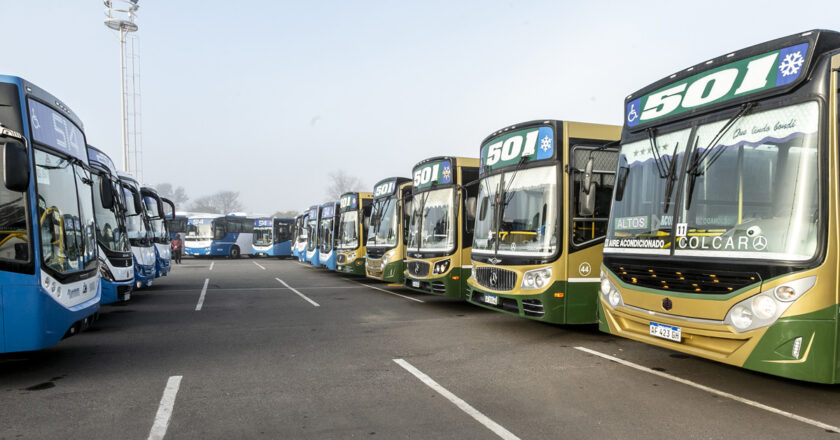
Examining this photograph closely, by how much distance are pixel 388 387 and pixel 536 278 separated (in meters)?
3.07

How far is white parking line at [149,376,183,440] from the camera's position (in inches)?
165

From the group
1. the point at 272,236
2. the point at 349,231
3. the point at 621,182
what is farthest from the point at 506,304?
the point at 272,236

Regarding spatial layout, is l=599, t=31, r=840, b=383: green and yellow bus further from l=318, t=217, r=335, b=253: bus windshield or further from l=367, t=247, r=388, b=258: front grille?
l=318, t=217, r=335, b=253: bus windshield

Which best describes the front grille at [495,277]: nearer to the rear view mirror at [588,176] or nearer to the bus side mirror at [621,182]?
the rear view mirror at [588,176]

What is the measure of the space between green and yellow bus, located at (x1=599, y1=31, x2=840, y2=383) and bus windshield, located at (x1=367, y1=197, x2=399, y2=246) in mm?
9092

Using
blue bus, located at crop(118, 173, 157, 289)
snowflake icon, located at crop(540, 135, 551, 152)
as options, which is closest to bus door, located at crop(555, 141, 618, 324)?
snowflake icon, located at crop(540, 135, 551, 152)

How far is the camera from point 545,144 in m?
7.84

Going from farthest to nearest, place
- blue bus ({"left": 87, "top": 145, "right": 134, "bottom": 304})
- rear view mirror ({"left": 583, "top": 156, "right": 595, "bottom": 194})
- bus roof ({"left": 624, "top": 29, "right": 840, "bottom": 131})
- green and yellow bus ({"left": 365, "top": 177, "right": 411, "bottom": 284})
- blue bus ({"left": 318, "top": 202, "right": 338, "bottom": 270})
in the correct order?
blue bus ({"left": 318, "top": 202, "right": 338, "bottom": 270}) < green and yellow bus ({"left": 365, "top": 177, "right": 411, "bottom": 284}) < blue bus ({"left": 87, "top": 145, "right": 134, "bottom": 304}) < rear view mirror ({"left": 583, "top": 156, "right": 595, "bottom": 194}) < bus roof ({"left": 624, "top": 29, "right": 840, "bottom": 131})

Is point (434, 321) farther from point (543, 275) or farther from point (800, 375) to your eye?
point (800, 375)

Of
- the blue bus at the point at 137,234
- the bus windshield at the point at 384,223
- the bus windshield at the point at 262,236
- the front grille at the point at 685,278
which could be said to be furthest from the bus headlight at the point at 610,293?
→ the bus windshield at the point at 262,236

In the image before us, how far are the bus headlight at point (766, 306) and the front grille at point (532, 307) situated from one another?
308 cm

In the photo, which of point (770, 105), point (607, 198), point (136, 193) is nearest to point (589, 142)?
point (607, 198)

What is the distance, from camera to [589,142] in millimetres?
7926

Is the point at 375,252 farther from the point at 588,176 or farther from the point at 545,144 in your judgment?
the point at 588,176
